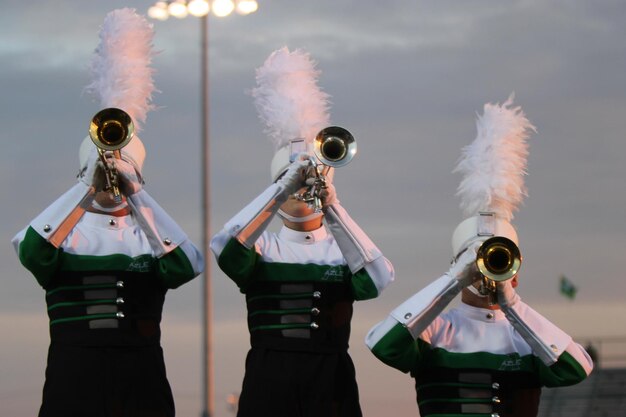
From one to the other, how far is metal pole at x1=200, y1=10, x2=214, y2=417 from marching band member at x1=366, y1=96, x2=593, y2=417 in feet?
15.2

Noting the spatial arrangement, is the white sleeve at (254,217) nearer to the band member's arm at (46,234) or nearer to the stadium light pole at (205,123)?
the band member's arm at (46,234)

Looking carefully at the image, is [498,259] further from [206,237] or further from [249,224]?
[206,237]

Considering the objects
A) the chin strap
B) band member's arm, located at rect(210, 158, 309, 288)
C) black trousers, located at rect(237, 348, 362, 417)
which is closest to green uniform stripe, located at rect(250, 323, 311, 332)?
black trousers, located at rect(237, 348, 362, 417)

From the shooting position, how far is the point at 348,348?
8.73 m

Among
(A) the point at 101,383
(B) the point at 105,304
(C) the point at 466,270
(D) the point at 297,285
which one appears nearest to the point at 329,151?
(D) the point at 297,285

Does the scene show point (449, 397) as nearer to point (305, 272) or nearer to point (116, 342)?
point (305, 272)

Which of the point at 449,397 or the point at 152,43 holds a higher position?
the point at 152,43

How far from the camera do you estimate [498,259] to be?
816cm

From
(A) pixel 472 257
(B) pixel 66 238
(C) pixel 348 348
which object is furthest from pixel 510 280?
(B) pixel 66 238

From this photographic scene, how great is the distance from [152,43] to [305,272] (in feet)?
5.21

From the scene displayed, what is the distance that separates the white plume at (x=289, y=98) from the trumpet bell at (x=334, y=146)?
0.41 metres

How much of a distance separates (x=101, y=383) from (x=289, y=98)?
6.30ft

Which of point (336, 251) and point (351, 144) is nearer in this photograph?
point (351, 144)

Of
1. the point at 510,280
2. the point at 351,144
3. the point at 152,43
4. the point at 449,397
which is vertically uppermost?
the point at 152,43
